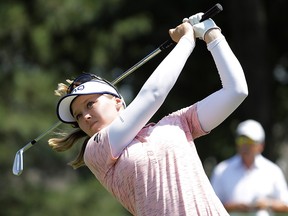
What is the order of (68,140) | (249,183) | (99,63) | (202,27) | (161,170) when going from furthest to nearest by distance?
(99,63) < (249,183) < (68,140) < (202,27) < (161,170)

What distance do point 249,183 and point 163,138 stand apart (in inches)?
174

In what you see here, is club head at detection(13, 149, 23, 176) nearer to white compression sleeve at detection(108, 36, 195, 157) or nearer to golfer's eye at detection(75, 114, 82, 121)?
golfer's eye at detection(75, 114, 82, 121)

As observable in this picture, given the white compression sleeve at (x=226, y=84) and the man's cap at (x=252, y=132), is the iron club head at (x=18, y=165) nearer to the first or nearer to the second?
the white compression sleeve at (x=226, y=84)

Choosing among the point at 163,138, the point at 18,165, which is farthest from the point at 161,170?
the point at 18,165

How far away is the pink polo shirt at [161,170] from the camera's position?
3.72 m

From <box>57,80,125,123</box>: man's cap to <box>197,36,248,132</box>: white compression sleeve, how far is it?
0.47 meters

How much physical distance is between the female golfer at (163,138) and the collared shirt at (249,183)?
13.8 feet

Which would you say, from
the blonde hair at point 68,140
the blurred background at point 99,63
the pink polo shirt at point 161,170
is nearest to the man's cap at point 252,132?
the blonde hair at point 68,140

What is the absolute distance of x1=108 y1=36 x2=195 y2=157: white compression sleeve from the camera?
378 centimetres

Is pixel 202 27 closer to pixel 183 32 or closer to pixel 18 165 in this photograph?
pixel 183 32

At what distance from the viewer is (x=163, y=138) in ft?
12.5

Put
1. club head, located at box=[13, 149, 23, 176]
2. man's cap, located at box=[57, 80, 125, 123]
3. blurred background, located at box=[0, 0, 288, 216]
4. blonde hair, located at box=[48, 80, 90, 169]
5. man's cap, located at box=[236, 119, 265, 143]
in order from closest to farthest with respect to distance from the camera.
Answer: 1. man's cap, located at box=[57, 80, 125, 123]
2. blonde hair, located at box=[48, 80, 90, 169]
3. club head, located at box=[13, 149, 23, 176]
4. man's cap, located at box=[236, 119, 265, 143]
5. blurred background, located at box=[0, 0, 288, 216]

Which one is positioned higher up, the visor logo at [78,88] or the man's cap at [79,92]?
the visor logo at [78,88]

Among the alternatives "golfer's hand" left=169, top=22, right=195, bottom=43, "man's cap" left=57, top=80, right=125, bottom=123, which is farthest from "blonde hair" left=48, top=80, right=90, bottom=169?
"golfer's hand" left=169, top=22, right=195, bottom=43
